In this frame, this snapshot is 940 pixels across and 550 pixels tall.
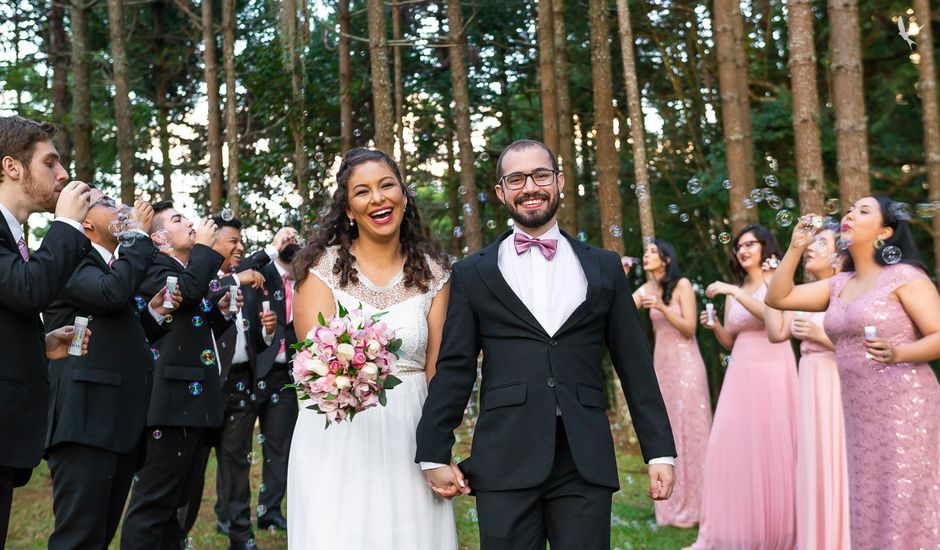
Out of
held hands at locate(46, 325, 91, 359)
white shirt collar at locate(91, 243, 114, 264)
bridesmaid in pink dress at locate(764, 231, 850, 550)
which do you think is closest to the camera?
held hands at locate(46, 325, 91, 359)

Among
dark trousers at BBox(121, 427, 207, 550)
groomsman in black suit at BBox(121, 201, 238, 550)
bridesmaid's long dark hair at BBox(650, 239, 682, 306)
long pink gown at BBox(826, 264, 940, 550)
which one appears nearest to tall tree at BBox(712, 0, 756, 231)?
bridesmaid's long dark hair at BBox(650, 239, 682, 306)

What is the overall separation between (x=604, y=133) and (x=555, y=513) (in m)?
10.1

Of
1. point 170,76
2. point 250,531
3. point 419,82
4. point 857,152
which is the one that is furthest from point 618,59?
point 250,531

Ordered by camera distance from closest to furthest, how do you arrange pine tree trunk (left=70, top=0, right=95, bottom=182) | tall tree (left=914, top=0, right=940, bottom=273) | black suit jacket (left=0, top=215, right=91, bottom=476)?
black suit jacket (left=0, top=215, right=91, bottom=476) → tall tree (left=914, top=0, right=940, bottom=273) → pine tree trunk (left=70, top=0, right=95, bottom=182)

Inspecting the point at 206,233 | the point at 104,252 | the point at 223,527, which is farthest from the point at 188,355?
the point at 223,527

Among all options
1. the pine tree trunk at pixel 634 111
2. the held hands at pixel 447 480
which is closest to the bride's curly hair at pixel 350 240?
the held hands at pixel 447 480

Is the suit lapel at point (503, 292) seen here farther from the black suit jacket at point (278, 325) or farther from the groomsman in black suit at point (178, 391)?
the black suit jacket at point (278, 325)

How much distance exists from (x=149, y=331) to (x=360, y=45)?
16.5 m

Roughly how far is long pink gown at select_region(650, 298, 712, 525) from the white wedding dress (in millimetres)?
5080

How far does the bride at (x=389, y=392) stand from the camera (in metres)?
4.07

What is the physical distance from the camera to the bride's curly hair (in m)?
4.33

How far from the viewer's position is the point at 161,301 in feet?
19.0

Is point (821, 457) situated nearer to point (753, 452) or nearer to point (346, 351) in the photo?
point (753, 452)

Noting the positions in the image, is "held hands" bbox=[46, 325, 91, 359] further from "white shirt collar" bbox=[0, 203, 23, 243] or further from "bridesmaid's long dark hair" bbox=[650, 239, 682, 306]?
"bridesmaid's long dark hair" bbox=[650, 239, 682, 306]
